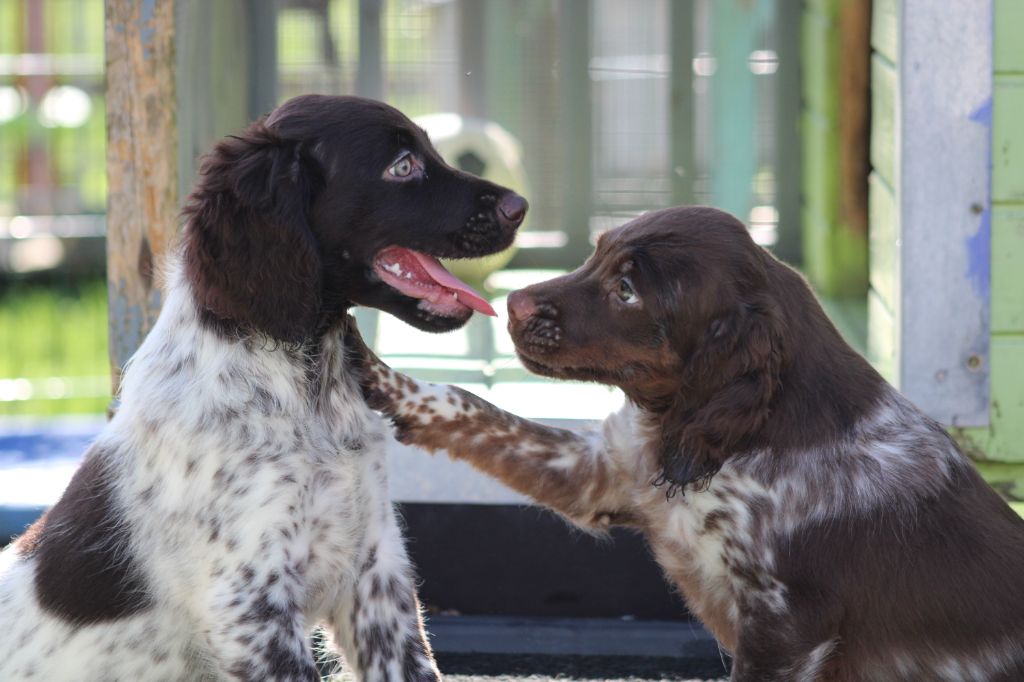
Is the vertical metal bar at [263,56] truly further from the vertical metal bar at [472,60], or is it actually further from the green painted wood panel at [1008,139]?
the green painted wood panel at [1008,139]

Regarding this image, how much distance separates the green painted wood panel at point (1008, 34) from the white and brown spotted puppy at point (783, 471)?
1493 mm

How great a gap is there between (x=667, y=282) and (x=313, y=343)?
0.78 meters

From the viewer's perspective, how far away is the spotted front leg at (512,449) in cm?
388

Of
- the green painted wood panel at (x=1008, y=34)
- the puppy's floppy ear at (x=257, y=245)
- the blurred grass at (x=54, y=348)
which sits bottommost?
the blurred grass at (x=54, y=348)

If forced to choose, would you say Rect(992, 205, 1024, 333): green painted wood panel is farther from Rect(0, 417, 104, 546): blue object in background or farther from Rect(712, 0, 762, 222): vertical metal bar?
Rect(0, 417, 104, 546): blue object in background

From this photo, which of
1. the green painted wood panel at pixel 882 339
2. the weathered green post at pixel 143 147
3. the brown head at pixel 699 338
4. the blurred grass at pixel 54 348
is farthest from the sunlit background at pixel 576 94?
the brown head at pixel 699 338

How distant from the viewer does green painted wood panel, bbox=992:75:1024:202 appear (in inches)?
187

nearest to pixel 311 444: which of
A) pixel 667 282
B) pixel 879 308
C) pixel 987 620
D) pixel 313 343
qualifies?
pixel 313 343

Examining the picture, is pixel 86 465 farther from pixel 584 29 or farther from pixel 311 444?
pixel 584 29

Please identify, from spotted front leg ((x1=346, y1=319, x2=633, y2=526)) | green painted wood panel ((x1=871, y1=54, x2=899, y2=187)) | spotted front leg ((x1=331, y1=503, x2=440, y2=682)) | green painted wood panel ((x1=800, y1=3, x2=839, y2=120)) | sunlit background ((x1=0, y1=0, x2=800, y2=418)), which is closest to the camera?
spotted front leg ((x1=331, y1=503, x2=440, y2=682))

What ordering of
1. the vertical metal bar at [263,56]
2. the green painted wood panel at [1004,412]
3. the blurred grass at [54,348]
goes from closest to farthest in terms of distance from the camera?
Answer: the green painted wood panel at [1004,412], the vertical metal bar at [263,56], the blurred grass at [54,348]

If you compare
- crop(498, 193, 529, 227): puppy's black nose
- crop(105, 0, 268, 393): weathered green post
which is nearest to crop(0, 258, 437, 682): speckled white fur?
crop(498, 193, 529, 227): puppy's black nose

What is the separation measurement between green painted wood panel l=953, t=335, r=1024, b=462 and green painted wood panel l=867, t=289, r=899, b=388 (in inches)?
11.3

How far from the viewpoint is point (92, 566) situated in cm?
340
